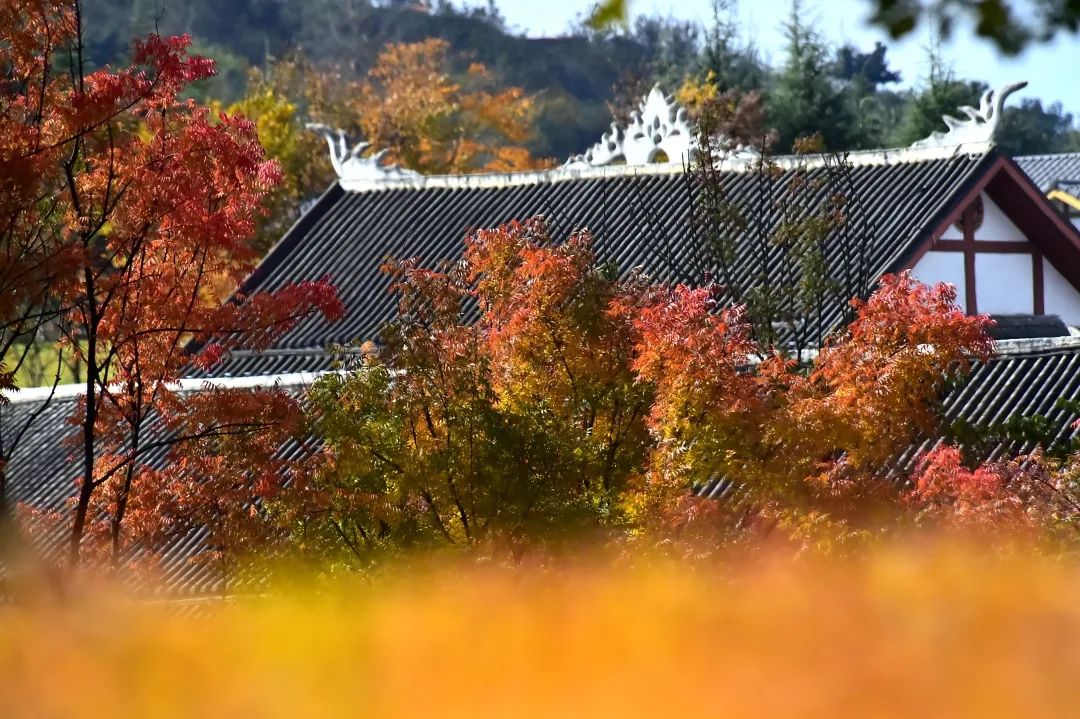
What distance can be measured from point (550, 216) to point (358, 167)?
412cm

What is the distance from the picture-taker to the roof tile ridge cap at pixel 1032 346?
15172 mm

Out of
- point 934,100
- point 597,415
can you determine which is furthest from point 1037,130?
point 597,415

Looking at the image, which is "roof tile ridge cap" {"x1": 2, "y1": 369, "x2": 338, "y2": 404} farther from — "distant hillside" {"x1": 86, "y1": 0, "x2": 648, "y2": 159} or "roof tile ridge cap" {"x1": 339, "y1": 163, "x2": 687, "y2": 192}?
"distant hillside" {"x1": 86, "y1": 0, "x2": 648, "y2": 159}

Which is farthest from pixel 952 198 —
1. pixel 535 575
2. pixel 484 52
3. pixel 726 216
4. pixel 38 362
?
pixel 484 52

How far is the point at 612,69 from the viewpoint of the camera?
72188mm

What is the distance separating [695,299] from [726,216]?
5081 mm

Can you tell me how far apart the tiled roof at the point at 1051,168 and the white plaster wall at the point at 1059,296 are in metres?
26.2

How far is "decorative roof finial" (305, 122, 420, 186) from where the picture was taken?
24688 mm

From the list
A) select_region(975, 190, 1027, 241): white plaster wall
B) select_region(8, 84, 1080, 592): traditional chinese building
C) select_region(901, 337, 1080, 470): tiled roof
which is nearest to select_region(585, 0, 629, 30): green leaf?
select_region(901, 337, 1080, 470): tiled roof

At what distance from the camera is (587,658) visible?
4586mm

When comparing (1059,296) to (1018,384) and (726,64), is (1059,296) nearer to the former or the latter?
(1018,384)

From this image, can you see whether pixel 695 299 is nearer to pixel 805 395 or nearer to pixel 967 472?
pixel 805 395

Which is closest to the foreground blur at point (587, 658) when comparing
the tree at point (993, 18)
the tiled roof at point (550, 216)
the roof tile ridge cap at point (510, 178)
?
the tree at point (993, 18)

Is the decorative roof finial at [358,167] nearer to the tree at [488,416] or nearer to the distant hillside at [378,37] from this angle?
the tree at [488,416]
